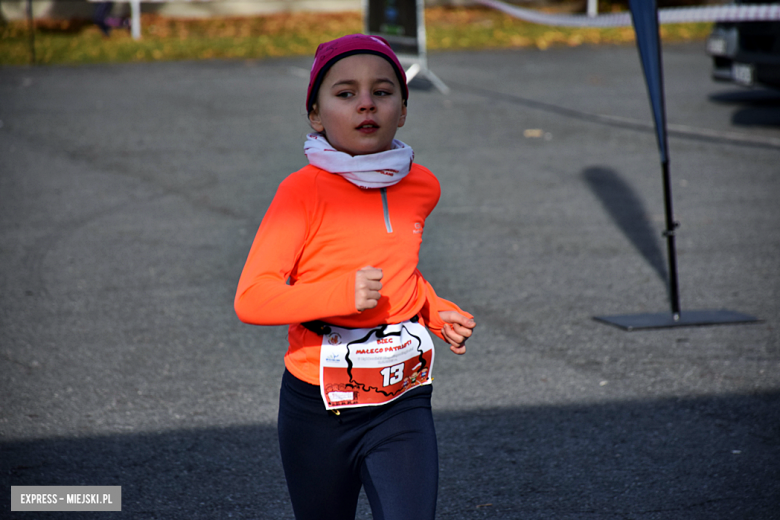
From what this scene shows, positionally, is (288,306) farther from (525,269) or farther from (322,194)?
(525,269)

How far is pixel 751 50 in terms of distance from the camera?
32.9 ft

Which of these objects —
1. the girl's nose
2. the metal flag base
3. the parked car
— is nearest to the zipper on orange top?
the girl's nose

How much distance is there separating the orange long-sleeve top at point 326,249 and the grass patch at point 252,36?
44.6ft

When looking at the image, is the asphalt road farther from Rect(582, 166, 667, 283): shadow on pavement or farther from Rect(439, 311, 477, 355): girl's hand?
Rect(439, 311, 477, 355): girl's hand

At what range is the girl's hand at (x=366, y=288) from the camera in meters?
1.88

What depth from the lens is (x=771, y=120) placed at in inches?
415

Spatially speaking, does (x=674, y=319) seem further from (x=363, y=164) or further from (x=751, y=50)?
(x=751, y=50)

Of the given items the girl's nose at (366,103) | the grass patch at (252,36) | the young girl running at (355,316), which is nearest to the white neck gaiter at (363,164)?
the young girl running at (355,316)

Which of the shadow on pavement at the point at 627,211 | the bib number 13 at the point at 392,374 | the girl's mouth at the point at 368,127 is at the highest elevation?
the girl's mouth at the point at 368,127

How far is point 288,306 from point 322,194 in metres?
0.35

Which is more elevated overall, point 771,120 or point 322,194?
point 322,194

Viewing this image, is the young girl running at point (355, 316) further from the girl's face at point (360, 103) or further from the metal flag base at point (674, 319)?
the metal flag base at point (674, 319)

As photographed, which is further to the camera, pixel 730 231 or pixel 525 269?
pixel 730 231

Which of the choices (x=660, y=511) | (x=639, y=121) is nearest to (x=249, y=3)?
(x=639, y=121)
